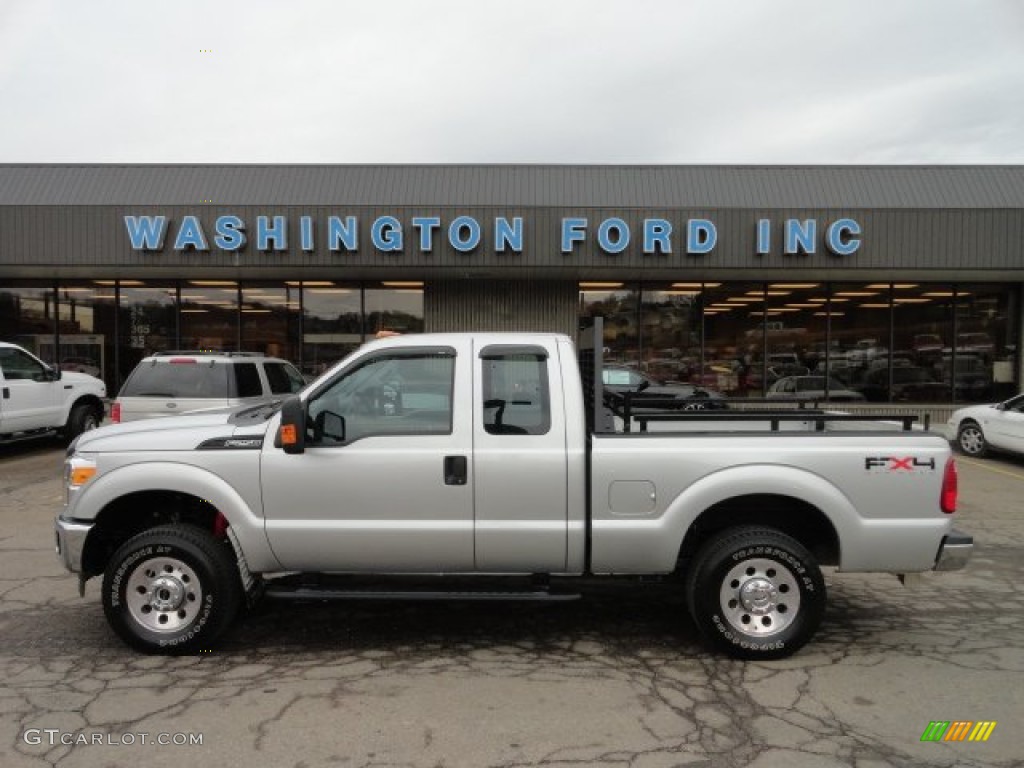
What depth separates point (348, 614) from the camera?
5.20 metres

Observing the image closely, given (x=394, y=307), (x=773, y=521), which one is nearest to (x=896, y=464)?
(x=773, y=521)

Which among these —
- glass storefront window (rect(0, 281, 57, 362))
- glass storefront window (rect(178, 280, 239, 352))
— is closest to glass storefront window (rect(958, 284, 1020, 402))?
glass storefront window (rect(178, 280, 239, 352))

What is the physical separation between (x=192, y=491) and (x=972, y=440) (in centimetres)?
1240

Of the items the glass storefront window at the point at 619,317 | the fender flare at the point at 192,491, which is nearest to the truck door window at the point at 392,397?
the fender flare at the point at 192,491

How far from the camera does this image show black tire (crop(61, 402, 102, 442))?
12836 millimetres

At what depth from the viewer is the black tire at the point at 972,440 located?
12.2m

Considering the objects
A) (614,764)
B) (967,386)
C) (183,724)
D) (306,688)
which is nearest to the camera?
(614,764)

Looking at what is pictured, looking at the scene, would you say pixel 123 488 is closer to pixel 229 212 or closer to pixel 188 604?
pixel 188 604

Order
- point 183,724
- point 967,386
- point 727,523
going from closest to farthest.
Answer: point 183,724
point 727,523
point 967,386

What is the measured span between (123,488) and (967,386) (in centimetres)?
1871

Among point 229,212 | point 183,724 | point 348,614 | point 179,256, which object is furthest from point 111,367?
point 183,724

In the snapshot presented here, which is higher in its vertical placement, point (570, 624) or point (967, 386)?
point (967, 386)

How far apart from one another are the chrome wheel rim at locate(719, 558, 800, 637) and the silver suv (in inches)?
246

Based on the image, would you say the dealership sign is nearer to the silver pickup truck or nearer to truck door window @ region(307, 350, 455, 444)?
truck door window @ region(307, 350, 455, 444)
